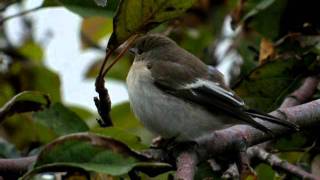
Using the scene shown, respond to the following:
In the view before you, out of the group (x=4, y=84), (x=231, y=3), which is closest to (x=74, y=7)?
(x=4, y=84)

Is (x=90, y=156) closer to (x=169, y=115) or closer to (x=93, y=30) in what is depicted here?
(x=169, y=115)

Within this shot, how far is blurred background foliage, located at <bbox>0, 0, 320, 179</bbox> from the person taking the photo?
63.9 inches

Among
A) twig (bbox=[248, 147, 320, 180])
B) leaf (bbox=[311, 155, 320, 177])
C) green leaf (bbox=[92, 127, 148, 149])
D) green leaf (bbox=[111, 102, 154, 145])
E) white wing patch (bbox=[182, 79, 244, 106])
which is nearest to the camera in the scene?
green leaf (bbox=[92, 127, 148, 149])

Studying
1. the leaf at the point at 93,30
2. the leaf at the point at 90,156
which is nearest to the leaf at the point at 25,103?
the leaf at the point at 90,156

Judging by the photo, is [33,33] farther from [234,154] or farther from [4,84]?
[234,154]

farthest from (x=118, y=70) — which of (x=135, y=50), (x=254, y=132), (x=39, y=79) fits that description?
(x=254, y=132)

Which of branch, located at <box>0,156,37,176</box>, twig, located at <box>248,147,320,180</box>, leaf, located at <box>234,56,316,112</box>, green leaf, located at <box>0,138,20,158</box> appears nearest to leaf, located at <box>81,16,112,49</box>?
leaf, located at <box>234,56,316,112</box>

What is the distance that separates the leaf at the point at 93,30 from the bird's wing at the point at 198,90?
78 cm

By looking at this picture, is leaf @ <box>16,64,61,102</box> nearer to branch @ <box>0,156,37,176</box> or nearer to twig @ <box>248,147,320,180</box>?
twig @ <box>248,147,320,180</box>

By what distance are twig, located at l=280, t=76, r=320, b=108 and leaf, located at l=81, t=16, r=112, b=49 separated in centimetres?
127

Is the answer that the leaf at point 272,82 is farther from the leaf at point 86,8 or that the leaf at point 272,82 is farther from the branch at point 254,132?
the leaf at point 86,8

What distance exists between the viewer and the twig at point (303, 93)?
2626 millimetres

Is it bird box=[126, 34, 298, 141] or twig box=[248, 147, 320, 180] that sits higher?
twig box=[248, 147, 320, 180]

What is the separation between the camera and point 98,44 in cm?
387
